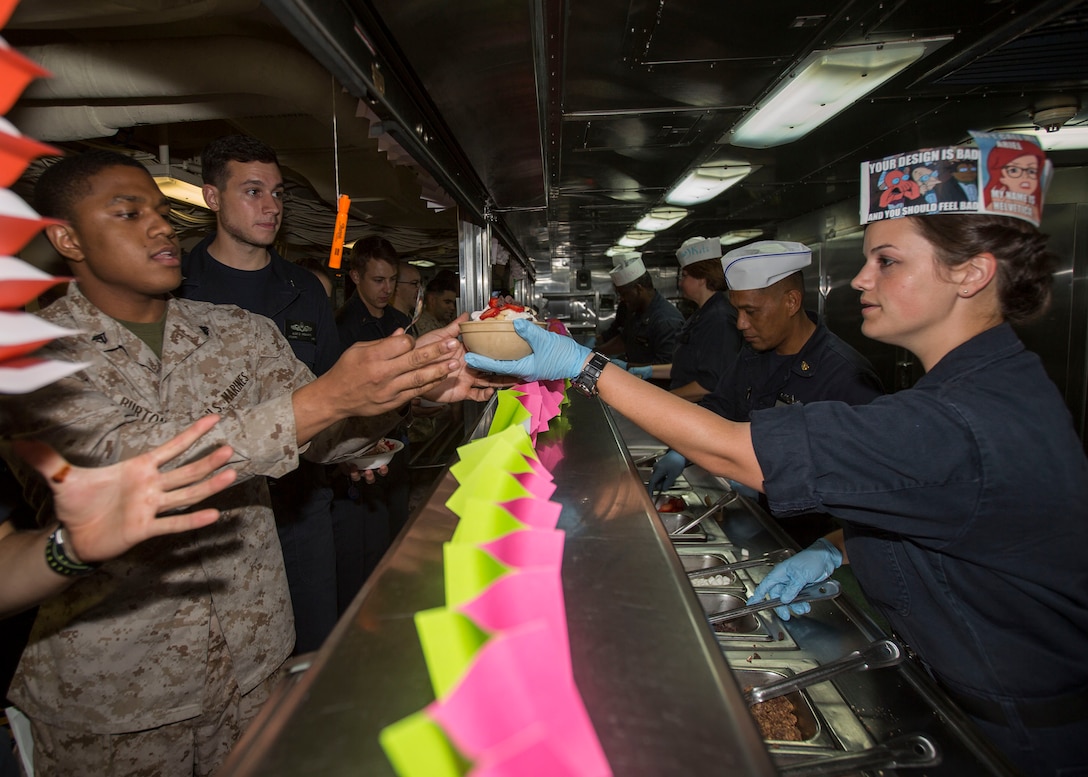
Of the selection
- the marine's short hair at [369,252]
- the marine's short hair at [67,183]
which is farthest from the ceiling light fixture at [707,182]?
the marine's short hair at [67,183]

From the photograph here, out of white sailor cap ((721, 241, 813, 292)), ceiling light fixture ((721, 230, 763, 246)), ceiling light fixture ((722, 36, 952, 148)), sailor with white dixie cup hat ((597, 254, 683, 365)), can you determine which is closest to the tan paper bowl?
white sailor cap ((721, 241, 813, 292))

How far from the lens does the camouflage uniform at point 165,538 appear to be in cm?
112

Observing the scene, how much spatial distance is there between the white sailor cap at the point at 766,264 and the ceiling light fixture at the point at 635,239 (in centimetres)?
455

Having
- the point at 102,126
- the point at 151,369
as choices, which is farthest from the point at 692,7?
the point at 102,126

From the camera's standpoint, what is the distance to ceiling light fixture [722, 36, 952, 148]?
2205 mm

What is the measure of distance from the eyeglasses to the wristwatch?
1.04 metres

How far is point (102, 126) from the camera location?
235cm

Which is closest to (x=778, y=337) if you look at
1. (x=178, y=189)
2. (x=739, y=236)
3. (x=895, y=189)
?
(x=895, y=189)

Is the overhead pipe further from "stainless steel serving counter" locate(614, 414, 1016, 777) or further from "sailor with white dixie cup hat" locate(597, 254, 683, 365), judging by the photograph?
"sailor with white dixie cup hat" locate(597, 254, 683, 365)

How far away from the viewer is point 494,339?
→ 5.08 feet

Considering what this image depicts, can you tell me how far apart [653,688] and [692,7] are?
2.13 metres

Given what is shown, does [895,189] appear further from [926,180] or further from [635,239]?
[635,239]

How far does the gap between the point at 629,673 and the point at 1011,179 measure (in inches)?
54.5

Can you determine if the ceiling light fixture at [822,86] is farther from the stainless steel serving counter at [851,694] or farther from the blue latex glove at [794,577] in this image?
the stainless steel serving counter at [851,694]
